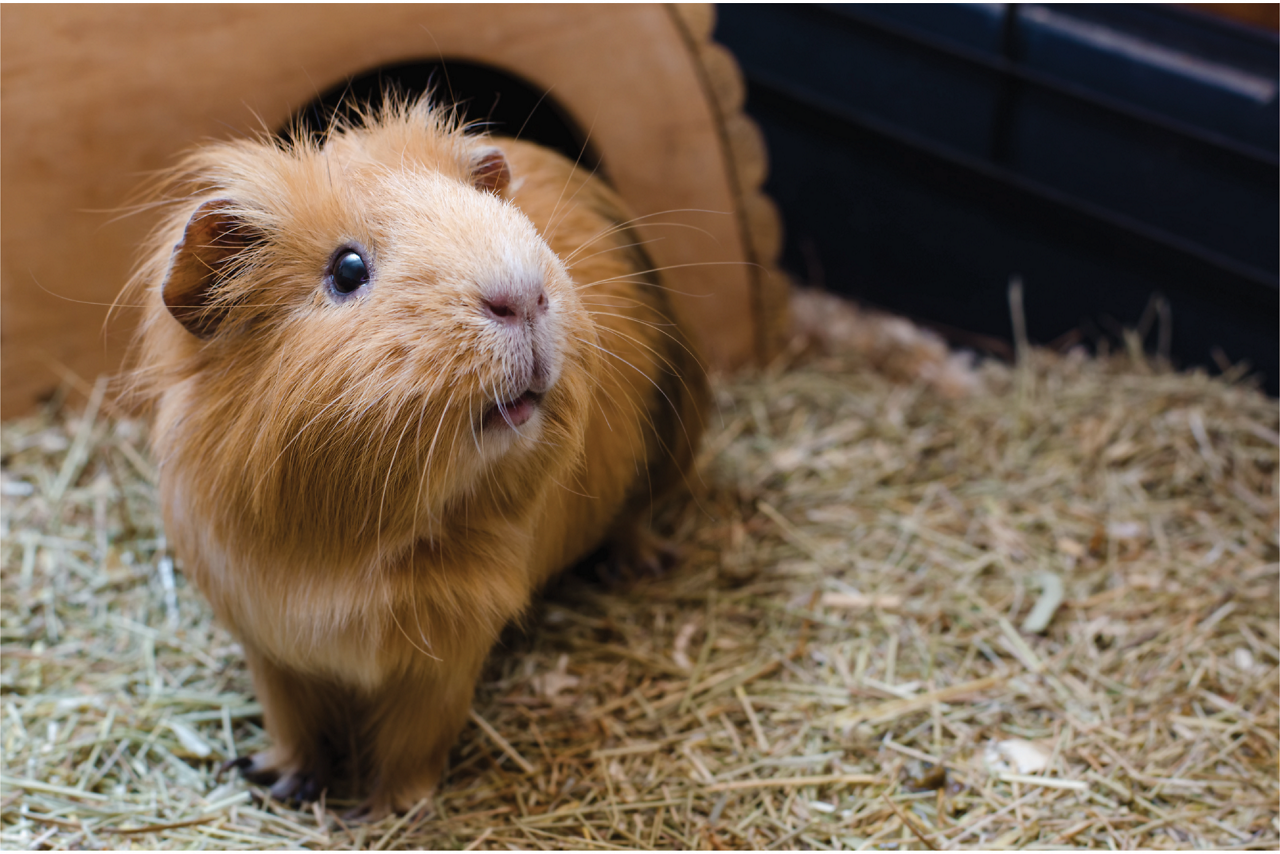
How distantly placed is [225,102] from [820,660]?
7.26ft

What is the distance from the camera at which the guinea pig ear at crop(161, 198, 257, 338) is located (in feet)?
5.89

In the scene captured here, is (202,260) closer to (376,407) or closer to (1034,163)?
(376,407)

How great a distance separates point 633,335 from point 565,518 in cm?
45

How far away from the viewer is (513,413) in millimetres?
1762

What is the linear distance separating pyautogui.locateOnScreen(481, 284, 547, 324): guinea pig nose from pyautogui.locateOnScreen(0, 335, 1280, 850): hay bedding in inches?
49.7

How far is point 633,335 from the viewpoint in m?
2.41

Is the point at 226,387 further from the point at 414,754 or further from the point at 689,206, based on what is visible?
the point at 689,206

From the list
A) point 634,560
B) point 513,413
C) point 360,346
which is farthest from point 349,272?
point 634,560

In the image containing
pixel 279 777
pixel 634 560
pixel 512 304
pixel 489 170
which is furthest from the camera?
pixel 634 560

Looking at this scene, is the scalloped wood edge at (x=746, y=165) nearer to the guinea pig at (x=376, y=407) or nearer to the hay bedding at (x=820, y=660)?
the hay bedding at (x=820, y=660)

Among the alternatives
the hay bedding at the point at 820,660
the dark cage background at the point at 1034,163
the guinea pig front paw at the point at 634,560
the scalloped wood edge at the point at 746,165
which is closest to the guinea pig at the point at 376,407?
the hay bedding at the point at 820,660

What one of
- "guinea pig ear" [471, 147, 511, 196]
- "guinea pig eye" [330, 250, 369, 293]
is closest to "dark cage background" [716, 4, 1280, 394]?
"guinea pig ear" [471, 147, 511, 196]

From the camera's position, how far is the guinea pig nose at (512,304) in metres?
1.62

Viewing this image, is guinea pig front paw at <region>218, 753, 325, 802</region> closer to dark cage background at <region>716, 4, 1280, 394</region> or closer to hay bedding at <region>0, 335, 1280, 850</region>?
hay bedding at <region>0, 335, 1280, 850</region>
